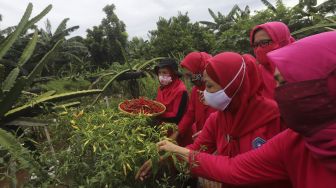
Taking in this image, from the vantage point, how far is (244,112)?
2176mm

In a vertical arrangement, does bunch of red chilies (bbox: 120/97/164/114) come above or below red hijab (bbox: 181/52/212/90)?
below

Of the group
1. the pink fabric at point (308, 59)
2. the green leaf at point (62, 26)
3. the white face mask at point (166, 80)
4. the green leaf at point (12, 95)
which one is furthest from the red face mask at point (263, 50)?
the green leaf at point (62, 26)

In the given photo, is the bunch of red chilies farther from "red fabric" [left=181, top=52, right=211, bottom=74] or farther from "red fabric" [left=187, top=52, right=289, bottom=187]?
"red fabric" [left=187, top=52, right=289, bottom=187]

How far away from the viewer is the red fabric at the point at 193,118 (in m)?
3.55

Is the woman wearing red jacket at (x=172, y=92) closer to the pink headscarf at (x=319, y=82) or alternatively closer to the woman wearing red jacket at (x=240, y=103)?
the woman wearing red jacket at (x=240, y=103)

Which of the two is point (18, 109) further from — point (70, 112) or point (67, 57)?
point (67, 57)

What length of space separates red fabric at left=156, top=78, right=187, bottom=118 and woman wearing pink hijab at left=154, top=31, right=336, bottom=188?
2.10m

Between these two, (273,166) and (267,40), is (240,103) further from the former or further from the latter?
(267,40)

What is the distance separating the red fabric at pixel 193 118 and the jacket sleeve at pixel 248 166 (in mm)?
1613

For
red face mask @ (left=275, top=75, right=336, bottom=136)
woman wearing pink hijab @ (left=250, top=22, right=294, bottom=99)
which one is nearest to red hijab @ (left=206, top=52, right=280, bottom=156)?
red face mask @ (left=275, top=75, right=336, bottom=136)

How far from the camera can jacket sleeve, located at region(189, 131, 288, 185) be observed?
1.68m

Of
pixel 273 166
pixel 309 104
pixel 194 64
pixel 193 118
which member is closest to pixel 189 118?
pixel 193 118

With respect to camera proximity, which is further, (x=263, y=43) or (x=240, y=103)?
(x=263, y=43)

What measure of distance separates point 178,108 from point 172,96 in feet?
0.56
